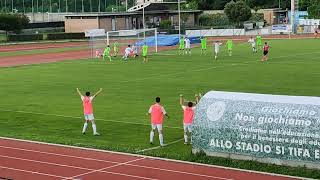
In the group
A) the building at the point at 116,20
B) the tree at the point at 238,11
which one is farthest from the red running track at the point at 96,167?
the tree at the point at 238,11

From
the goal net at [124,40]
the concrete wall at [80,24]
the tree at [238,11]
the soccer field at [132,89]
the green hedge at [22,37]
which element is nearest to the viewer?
the soccer field at [132,89]

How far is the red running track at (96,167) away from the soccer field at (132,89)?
0.66 meters

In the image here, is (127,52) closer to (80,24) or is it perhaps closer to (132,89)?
(132,89)

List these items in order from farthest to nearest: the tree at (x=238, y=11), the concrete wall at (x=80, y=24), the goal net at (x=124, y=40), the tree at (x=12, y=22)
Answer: the tree at (x=238, y=11) < the concrete wall at (x=80, y=24) < the tree at (x=12, y=22) < the goal net at (x=124, y=40)

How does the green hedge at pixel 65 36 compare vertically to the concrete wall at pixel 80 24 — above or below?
below

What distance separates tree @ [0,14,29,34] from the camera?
94.8 metres

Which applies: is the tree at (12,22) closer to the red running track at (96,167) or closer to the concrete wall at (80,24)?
the concrete wall at (80,24)

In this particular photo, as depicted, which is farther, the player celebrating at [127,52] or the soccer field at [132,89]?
the player celebrating at [127,52]

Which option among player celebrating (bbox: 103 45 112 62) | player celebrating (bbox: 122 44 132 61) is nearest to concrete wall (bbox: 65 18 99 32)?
player celebrating (bbox: 103 45 112 62)

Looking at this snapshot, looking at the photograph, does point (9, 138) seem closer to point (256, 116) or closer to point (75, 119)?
point (75, 119)

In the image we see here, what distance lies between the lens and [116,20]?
349ft

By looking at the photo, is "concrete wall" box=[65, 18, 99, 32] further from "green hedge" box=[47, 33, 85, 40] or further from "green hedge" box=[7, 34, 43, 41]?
"green hedge" box=[7, 34, 43, 41]

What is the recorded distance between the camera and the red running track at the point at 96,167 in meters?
15.3

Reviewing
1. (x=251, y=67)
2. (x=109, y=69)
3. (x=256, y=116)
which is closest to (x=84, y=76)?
(x=109, y=69)
